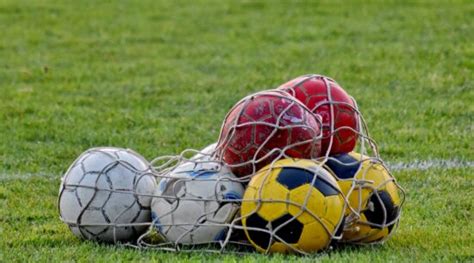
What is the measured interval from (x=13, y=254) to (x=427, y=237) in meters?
2.34

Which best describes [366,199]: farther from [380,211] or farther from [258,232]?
[258,232]

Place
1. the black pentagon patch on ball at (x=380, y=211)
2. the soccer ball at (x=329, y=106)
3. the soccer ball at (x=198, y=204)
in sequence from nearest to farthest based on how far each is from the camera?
the soccer ball at (x=198, y=204)
the black pentagon patch on ball at (x=380, y=211)
the soccer ball at (x=329, y=106)

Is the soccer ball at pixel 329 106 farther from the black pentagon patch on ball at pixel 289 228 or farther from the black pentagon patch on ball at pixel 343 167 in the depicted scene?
the black pentagon patch on ball at pixel 289 228

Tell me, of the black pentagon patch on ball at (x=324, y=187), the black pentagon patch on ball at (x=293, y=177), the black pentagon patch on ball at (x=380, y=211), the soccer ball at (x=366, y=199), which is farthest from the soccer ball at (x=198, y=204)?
the black pentagon patch on ball at (x=380, y=211)

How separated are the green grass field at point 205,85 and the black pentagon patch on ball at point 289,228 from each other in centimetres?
12

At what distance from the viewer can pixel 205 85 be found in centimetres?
1231

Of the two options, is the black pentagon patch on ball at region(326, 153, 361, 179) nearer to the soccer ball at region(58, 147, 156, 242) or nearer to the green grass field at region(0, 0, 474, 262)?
the green grass field at region(0, 0, 474, 262)

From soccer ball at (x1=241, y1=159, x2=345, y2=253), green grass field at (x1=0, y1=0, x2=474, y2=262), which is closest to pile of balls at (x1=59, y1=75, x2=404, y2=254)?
soccer ball at (x1=241, y1=159, x2=345, y2=253)

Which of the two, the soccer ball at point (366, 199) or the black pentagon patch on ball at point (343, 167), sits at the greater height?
the black pentagon patch on ball at point (343, 167)

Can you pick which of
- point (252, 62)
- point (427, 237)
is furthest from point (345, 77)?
point (427, 237)

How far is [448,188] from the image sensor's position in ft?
24.5

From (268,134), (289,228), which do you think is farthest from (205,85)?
(289,228)

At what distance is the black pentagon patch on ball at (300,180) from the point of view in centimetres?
551

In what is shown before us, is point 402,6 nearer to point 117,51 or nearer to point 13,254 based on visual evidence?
point 117,51
